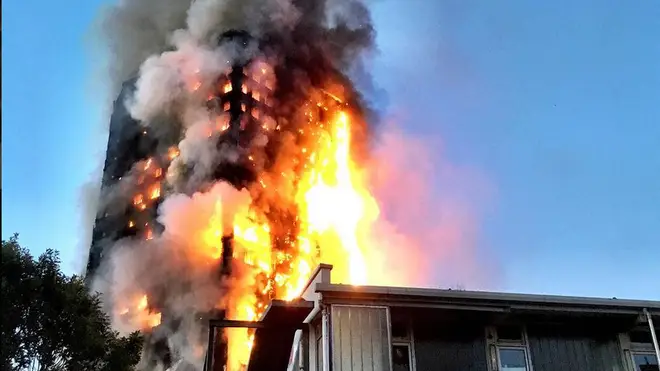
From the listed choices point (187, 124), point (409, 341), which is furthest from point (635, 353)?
point (187, 124)

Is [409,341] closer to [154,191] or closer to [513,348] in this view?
[513,348]

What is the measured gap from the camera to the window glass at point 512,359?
13125 mm

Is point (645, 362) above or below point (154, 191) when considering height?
below

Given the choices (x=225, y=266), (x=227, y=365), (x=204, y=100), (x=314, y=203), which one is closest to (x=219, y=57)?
(x=204, y=100)

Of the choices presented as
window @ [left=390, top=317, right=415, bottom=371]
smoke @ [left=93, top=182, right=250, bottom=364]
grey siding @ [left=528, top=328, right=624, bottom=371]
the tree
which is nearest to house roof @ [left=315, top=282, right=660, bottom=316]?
window @ [left=390, top=317, right=415, bottom=371]

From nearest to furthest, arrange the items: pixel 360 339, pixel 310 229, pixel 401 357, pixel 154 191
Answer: pixel 360 339, pixel 401 357, pixel 310 229, pixel 154 191

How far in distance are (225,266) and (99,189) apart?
26.2 m

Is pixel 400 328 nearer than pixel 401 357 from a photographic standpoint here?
No

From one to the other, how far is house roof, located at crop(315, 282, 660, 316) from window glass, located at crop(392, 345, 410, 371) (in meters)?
0.99

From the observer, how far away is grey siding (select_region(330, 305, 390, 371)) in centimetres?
1190

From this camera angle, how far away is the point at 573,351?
13617 mm

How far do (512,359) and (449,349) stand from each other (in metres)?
1.51

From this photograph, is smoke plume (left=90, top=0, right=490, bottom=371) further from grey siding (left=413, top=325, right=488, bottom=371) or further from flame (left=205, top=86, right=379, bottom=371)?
grey siding (left=413, top=325, right=488, bottom=371)

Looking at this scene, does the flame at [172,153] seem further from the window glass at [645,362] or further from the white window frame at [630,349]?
the window glass at [645,362]
